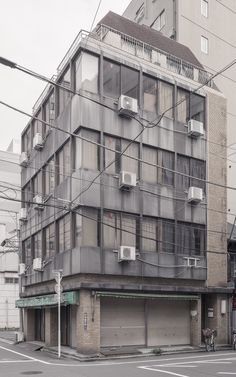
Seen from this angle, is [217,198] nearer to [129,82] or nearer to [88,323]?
[129,82]

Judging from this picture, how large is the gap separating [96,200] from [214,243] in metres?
8.37

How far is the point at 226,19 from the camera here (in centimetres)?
4241

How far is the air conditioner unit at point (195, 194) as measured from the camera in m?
28.0

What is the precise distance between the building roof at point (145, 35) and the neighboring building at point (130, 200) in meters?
0.14

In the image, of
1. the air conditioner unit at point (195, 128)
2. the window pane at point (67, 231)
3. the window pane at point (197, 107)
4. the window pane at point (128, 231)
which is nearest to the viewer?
the window pane at point (128, 231)

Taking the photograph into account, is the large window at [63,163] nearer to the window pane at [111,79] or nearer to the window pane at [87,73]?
the window pane at [87,73]

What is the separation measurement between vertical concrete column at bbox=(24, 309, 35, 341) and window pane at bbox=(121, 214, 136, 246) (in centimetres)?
1240

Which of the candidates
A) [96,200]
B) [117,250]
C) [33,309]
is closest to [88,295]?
[117,250]

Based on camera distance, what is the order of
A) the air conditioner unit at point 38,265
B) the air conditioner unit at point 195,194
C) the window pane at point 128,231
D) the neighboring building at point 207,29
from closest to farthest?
the window pane at point 128,231
the air conditioner unit at point 195,194
the air conditioner unit at point 38,265
the neighboring building at point 207,29

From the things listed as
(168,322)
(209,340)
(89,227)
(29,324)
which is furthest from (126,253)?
(29,324)

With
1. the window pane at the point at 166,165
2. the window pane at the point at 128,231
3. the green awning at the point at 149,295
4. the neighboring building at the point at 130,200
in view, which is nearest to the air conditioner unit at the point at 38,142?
the neighboring building at the point at 130,200

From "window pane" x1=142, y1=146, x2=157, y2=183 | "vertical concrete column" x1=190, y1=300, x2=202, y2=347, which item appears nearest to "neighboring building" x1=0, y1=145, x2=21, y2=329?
"window pane" x1=142, y1=146, x2=157, y2=183

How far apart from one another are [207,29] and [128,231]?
22211 millimetres

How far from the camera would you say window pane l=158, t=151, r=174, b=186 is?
2794 centimetres
